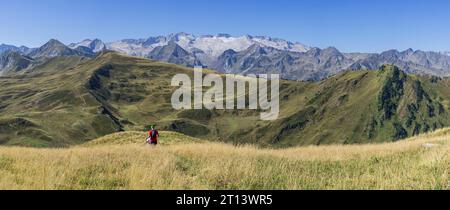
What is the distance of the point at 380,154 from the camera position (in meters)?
21.5

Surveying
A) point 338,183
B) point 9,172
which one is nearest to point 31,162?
point 9,172

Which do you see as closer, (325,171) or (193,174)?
(193,174)
